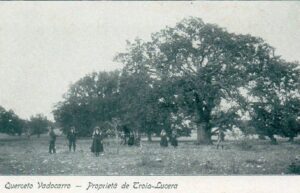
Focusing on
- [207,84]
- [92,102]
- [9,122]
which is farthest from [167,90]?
[92,102]

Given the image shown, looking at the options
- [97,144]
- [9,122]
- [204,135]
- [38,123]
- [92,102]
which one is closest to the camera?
[9,122]

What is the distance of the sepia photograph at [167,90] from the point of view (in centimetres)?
1722

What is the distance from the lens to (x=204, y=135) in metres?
32.8

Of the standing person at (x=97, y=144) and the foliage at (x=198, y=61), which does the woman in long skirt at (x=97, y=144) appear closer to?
the standing person at (x=97, y=144)

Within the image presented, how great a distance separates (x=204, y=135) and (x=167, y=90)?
5328 mm

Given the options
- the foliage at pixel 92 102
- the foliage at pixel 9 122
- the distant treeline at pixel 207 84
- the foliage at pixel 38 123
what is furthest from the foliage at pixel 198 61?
the foliage at pixel 92 102

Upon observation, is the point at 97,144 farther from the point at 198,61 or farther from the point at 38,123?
the point at 198,61

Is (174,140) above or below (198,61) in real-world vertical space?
below

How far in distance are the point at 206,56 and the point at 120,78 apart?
6484mm

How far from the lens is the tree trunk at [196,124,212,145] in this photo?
3258 centimetres

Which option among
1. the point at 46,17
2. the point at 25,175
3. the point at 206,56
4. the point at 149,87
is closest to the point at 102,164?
the point at 25,175

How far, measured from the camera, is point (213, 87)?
29.8m

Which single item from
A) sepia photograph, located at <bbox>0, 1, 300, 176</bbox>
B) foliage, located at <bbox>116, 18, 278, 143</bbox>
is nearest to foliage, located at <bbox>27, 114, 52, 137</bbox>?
sepia photograph, located at <bbox>0, 1, 300, 176</bbox>
